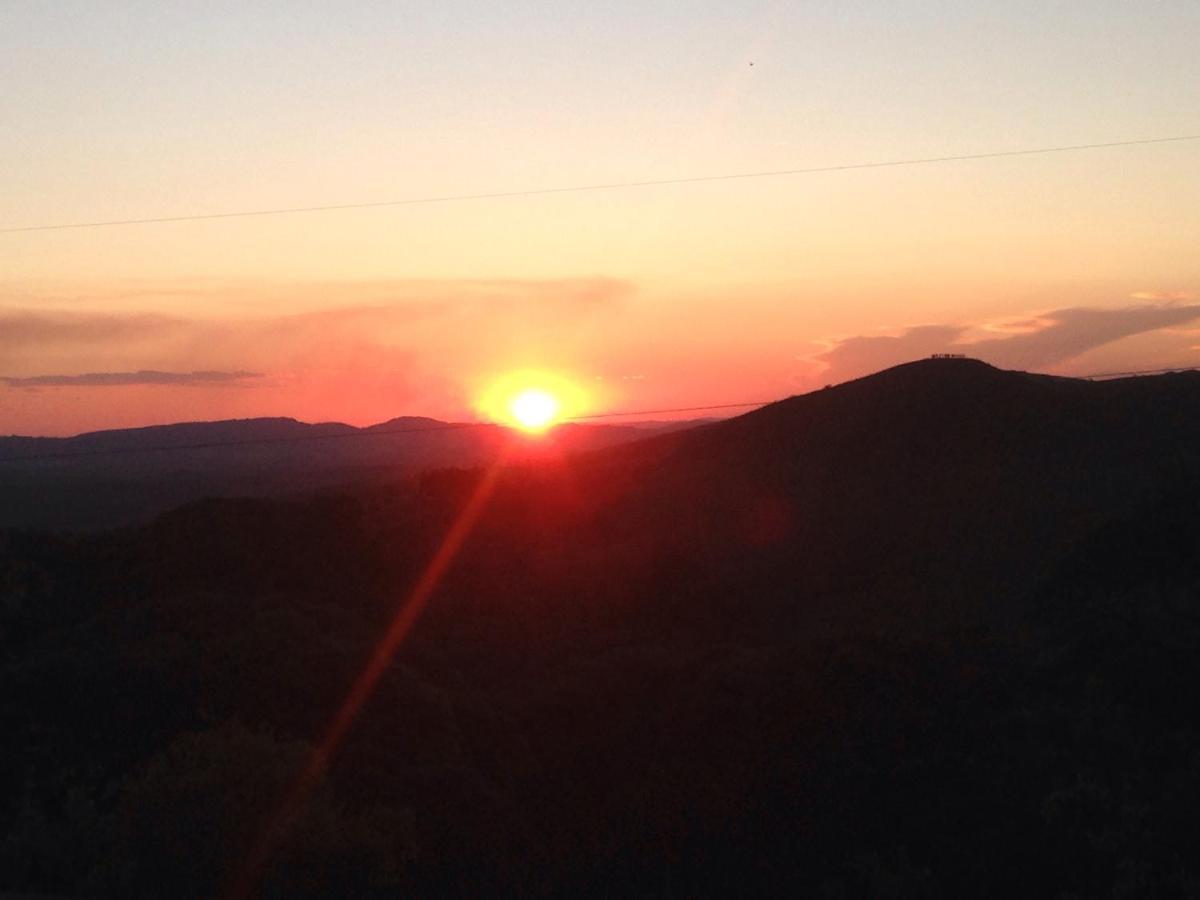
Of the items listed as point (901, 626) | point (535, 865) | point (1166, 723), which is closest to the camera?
point (535, 865)

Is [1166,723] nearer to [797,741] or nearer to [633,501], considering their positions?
[797,741]

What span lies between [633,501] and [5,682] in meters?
39.7

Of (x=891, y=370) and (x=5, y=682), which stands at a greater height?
(x=891, y=370)

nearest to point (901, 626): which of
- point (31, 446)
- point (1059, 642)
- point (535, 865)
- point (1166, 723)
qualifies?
point (1059, 642)

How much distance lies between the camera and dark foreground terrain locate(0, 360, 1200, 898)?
50.0ft

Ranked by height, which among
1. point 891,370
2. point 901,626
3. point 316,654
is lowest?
point 901,626

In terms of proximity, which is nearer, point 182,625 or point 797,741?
point 797,741

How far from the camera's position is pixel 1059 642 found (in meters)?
30.1

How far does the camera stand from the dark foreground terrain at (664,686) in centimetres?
1523

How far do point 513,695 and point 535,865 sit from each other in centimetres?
1524

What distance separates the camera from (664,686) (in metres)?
29.9

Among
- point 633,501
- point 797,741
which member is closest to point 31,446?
point 633,501

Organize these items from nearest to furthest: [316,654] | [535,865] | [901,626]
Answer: [535,865] → [316,654] → [901,626]

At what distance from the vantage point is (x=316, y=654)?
26.2m
